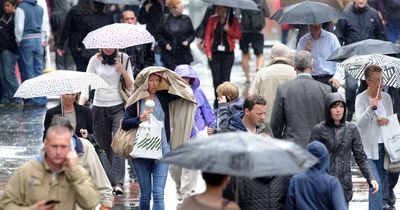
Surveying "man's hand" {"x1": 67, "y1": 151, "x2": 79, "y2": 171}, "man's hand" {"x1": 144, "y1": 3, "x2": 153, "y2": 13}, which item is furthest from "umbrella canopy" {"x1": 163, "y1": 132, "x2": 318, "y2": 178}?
"man's hand" {"x1": 144, "y1": 3, "x2": 153, "y2": 13}

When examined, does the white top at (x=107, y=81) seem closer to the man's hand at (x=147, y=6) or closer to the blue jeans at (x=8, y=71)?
the man's hand at (x=147, y=6)

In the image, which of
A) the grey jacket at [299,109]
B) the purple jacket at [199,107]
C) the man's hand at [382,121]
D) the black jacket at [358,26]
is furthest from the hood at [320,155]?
the black jacket at [358,26]

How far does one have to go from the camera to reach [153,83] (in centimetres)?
1336

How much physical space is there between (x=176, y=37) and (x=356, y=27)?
9.87 ft

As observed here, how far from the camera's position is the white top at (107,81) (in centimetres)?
1541

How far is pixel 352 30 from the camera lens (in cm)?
1995

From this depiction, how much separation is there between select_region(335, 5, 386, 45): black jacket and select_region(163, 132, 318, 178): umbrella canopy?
10955 mm

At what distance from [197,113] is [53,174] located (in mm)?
5685

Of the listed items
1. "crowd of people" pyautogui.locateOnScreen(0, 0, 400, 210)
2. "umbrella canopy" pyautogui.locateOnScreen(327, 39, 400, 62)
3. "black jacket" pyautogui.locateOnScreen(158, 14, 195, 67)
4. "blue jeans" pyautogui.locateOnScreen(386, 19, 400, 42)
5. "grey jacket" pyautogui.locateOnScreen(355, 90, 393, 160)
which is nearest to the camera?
"crowd of people" pyautogui.locateOnScreen(0, 0, 400, 210)

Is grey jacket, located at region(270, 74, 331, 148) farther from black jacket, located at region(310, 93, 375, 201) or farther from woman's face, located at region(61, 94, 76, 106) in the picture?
woman's face, located at region(61, 94, 76, 106)

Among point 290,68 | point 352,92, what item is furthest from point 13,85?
point 290,68

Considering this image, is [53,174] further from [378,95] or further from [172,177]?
[172,177]

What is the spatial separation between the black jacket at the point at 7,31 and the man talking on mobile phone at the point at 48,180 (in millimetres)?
13753

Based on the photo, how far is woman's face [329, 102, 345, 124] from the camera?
12.3 meters
